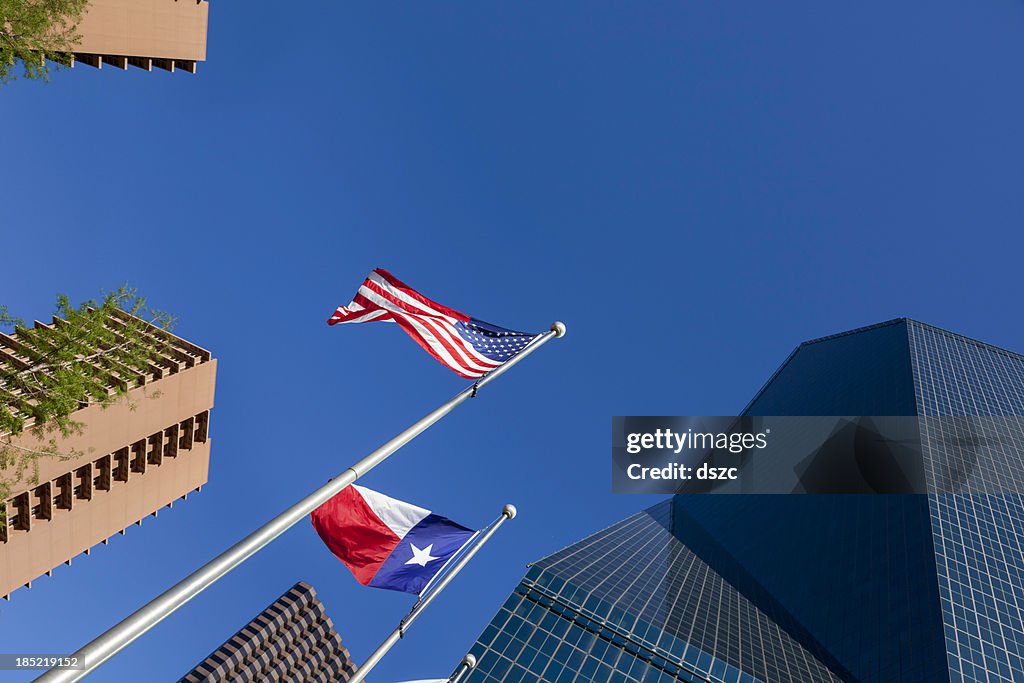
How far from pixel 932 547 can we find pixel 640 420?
56232mm

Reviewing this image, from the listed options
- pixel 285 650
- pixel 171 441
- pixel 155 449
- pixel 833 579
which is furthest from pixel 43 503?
pixel 285 650

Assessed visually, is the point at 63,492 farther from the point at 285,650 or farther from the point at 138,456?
the point at 285,650

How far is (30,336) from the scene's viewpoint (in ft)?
92.5

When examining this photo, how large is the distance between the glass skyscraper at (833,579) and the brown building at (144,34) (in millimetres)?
54854

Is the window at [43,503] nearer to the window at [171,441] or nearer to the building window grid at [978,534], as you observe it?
the window at [171,441]

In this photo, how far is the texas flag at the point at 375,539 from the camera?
13.3 metres

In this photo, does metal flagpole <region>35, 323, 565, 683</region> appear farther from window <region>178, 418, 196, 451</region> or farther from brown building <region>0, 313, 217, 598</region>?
window <region>178, 418, 196, 451</region>

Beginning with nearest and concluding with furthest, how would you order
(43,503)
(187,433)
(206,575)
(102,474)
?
(206,575) < (43,503) < (102,474) < (187,433)

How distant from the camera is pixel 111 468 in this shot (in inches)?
2372

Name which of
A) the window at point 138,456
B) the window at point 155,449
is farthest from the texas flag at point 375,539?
the window at point 155,449

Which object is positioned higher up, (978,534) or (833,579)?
(978,534)

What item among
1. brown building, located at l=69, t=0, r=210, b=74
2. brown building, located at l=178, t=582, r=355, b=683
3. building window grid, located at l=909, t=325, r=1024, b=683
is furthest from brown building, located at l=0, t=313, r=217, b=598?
building window grid, located at l=909, t=325, r=1024, b=683

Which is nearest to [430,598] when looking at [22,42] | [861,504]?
[22,42]

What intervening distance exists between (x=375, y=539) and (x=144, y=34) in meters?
57.8
